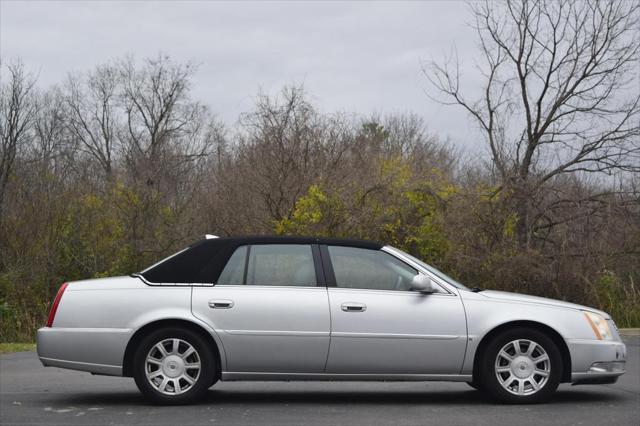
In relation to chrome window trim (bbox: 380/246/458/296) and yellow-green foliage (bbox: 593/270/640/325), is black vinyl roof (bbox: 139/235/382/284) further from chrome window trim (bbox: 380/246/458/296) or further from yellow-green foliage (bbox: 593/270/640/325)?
yellow-green foliage (bbox: 593/270/640/325)

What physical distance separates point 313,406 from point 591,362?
101 inches

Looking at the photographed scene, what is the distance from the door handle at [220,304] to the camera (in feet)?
28.9

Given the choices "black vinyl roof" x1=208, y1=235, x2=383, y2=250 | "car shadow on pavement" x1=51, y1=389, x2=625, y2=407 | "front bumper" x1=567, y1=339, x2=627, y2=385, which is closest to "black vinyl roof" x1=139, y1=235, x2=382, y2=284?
"black vinyl roof" x1=208, y1=235, x2=383, y2=250

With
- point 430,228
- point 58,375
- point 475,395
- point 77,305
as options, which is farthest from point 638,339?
point 77,305

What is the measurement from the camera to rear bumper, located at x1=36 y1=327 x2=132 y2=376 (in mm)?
8797

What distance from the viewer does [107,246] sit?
2270 cm

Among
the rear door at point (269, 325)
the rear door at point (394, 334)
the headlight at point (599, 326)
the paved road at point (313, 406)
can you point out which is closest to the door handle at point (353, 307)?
the rear door at point (394, 334)

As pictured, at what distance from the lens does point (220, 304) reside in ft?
28.9

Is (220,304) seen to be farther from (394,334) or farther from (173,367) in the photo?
(394,334)

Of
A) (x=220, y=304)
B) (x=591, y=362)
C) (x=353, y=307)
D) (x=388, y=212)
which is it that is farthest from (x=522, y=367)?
(x=388, y=212)

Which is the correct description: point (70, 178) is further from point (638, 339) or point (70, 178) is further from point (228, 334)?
point (228, 334)

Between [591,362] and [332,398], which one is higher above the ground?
[591,362]

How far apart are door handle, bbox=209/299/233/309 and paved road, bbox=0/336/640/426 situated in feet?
2.93

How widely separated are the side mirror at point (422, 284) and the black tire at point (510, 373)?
75cm
